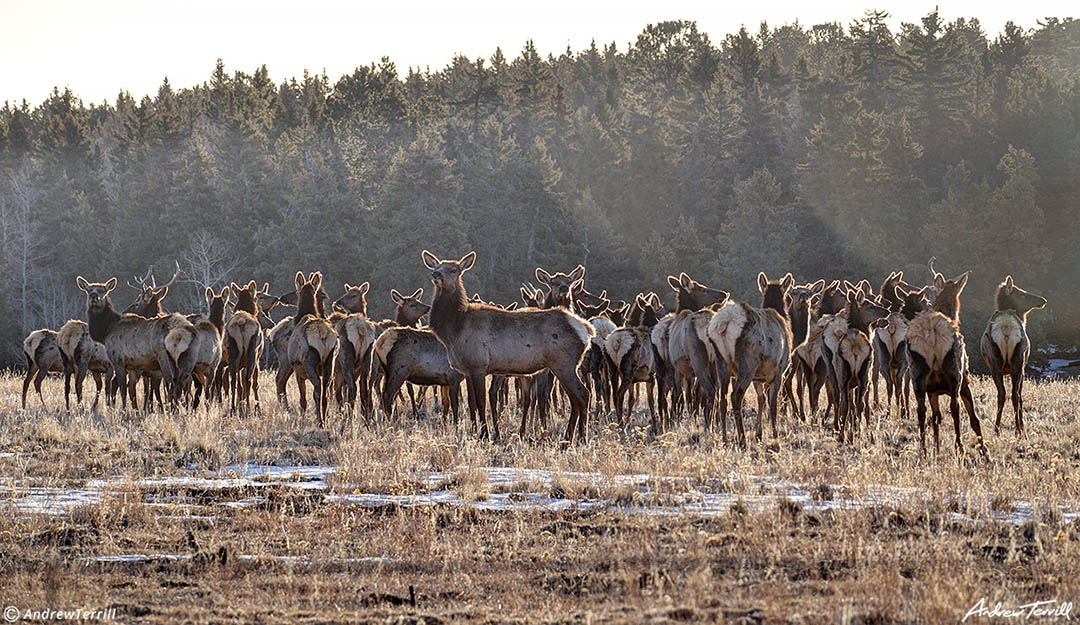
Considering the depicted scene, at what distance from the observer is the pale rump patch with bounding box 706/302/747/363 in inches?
511

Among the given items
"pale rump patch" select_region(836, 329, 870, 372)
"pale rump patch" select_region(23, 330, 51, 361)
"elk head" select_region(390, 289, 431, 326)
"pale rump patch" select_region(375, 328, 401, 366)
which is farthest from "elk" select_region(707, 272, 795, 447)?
"pale rump patch" select_region(23, 330, 51, 361)

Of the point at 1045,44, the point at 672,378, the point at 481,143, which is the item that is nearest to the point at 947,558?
the point at 672,378

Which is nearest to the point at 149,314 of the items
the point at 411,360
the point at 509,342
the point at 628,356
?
the point at 411,360

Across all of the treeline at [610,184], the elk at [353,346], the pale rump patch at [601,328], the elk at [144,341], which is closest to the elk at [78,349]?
the elk at [144,341]

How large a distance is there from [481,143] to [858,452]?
49124 mm

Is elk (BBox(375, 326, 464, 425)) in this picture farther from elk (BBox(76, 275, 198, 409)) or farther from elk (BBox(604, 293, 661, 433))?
elk (BBox(76, 275, 198, 409))

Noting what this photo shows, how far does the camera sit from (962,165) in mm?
48312

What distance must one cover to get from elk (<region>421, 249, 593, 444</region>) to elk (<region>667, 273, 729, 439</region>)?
1.73m

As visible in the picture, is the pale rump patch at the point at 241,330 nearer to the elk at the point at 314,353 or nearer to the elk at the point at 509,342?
the elk at the point at 314,353

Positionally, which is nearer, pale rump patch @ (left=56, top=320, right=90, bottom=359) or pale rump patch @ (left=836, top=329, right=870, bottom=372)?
pale rump patch @ (left=836, top=329, right=870, bottom=372)

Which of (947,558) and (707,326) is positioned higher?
(707,326)

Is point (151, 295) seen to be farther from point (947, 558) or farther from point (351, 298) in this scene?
point (947, 558)

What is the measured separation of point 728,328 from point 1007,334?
4.08m

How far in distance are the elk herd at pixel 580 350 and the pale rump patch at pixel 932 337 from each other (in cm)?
1
